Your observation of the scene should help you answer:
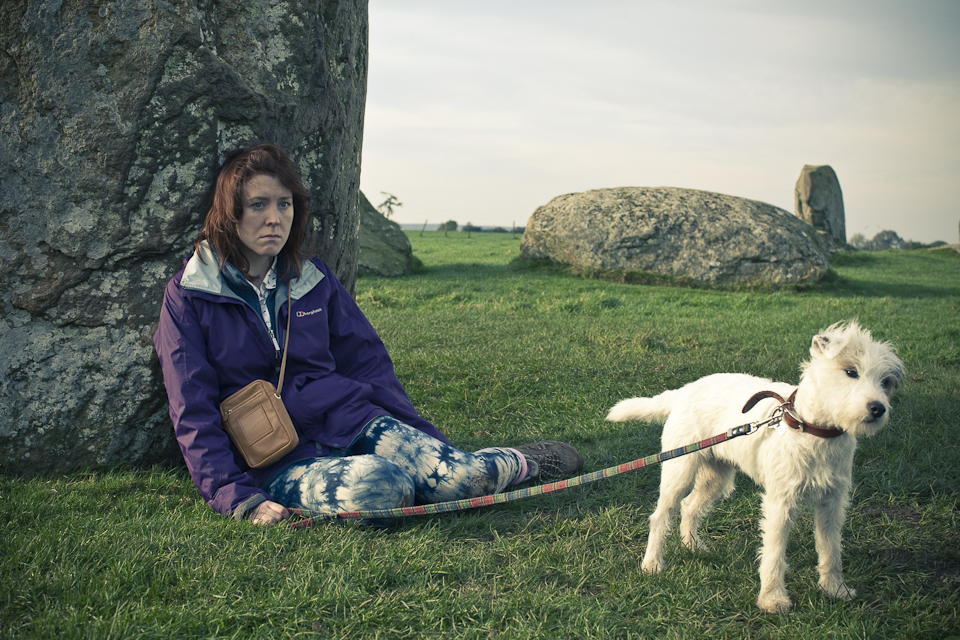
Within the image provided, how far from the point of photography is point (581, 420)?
553 centimetres

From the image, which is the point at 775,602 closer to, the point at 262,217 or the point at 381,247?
the point at 262,217

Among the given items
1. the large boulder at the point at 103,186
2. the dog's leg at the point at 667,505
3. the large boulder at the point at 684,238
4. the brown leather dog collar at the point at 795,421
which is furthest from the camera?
the large boulder at the point at 684,238

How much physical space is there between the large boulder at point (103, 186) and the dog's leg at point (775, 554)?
12.2 ft

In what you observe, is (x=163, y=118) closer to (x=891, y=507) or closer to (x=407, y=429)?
(x=407, y=429)

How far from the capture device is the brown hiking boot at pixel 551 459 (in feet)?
14.2

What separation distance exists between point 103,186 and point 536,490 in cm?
323

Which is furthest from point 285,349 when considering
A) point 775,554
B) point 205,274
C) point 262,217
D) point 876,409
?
point 876,409

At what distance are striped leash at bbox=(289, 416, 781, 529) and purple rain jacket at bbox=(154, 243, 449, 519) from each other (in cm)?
35

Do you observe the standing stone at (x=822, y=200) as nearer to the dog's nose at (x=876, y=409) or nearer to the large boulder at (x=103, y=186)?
the dog's nose at (x=876, y=409)

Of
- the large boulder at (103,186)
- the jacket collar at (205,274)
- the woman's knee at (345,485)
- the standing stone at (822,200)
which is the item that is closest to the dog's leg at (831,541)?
the woman's knee at (345,485)

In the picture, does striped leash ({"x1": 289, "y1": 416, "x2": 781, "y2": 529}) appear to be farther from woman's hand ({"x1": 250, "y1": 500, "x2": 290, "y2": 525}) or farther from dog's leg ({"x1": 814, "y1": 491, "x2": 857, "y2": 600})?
dog's leg ({"x1": 814, "y1": 491, "x2": 857, "y2": 600})

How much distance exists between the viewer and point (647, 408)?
11.4ft

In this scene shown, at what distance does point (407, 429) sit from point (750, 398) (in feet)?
6.47

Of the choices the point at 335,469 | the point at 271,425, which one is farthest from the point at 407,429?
the point at 271,425
